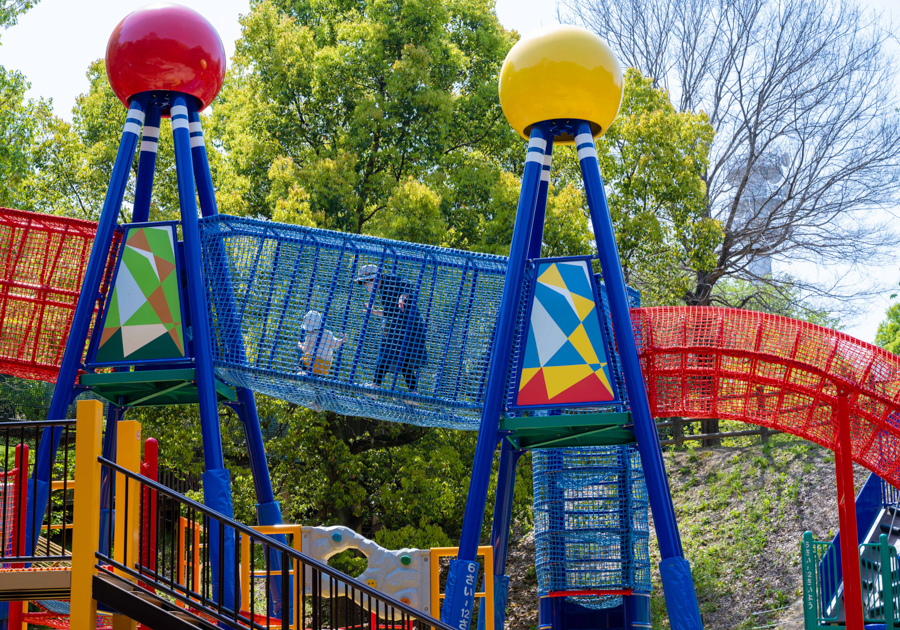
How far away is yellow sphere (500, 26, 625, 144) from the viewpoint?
29.7 ft

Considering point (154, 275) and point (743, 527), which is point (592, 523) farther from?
point (743, 527)

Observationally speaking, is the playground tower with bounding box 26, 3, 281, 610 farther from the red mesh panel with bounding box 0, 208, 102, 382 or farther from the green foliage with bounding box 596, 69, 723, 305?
the green foliage with bounding box 596, 69, 723, 305

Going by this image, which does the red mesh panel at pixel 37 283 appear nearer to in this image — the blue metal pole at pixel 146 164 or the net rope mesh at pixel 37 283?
the net rope mesh at pixel 37 283

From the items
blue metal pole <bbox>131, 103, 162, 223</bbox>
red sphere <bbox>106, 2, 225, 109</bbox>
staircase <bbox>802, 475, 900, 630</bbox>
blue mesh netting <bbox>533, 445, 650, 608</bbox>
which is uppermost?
red sphere <bbox>106, 2, 225, 109</bbox>

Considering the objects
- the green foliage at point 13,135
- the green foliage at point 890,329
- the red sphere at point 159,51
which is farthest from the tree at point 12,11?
the green foliage at point 890,329

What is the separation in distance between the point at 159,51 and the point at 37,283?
9.83 feet

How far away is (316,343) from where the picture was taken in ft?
30.7

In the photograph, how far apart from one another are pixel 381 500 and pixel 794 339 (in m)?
9.14

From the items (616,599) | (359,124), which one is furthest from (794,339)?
(359,124)

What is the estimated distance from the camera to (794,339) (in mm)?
10078

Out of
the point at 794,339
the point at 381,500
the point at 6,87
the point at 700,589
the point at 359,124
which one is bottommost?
the point at 700,589

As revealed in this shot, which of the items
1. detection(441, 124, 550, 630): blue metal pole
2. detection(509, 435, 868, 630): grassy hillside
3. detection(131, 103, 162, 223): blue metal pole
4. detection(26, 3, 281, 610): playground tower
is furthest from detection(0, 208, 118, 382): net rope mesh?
detection(509, 435, 868, 630): grassy hillside

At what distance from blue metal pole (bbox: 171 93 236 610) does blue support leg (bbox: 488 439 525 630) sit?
3.07 meters

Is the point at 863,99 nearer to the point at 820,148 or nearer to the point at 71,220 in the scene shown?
the point at 820,148
